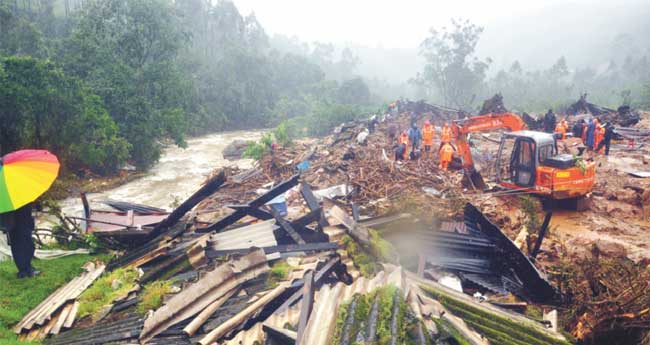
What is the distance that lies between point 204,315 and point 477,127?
9.02 meters

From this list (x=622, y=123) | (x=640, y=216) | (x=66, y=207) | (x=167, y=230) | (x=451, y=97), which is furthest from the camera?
(x=451, y=97)

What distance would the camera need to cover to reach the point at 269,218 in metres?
6.39

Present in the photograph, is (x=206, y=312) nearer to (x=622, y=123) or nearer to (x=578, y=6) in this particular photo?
(x=622, y=123)

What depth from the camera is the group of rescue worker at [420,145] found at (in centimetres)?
1233

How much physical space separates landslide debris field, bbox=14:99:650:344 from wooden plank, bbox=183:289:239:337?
0.01 m

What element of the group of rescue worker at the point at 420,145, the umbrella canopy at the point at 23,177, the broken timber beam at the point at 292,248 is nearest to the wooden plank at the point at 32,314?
the umbrella canopy at the point at 23,177

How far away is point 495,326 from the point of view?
3621 mm

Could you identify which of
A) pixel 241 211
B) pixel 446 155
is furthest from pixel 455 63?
pixel 241 211

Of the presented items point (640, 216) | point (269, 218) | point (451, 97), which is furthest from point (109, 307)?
point (451, 97)

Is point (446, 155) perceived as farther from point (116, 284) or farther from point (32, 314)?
point (32, 314)

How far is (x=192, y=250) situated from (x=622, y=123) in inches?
953

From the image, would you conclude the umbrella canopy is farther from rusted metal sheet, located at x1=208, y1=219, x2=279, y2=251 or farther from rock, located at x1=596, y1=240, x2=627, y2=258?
rock, located at x1=596, y1=240, x2=627, y2=258

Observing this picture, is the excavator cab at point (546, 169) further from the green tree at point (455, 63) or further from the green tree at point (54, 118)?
the green tree at point (455, 63)

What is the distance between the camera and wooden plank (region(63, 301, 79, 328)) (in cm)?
456
